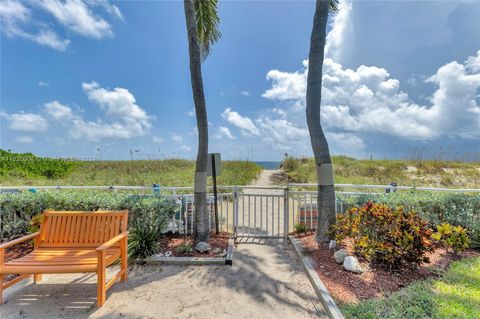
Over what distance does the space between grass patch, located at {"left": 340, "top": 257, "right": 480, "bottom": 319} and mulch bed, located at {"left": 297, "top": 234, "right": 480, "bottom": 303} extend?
0.43ft

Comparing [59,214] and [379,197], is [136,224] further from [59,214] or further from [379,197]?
[379,197]

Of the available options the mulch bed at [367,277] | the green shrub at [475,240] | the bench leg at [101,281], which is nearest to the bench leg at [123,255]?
the bench leg at [101,281]

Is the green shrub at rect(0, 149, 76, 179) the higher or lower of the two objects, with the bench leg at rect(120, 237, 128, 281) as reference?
higher

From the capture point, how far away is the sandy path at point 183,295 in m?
2.48

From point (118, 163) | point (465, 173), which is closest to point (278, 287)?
point (465, 173)

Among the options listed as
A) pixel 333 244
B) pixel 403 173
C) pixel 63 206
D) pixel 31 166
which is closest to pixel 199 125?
pixel 63 206

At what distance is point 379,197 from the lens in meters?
4.49

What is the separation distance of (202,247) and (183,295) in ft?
3.89

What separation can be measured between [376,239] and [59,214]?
4.60 meters

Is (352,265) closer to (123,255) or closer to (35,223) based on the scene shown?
(123,255)

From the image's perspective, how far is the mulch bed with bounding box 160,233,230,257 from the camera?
155 inches

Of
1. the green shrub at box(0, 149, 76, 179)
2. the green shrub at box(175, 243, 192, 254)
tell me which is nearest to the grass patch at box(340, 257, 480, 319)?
the green shrub at box(175, 243, 192, 254)

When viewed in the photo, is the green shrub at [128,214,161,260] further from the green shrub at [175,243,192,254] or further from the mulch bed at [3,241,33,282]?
the mulch bed at [3,241,33,282]

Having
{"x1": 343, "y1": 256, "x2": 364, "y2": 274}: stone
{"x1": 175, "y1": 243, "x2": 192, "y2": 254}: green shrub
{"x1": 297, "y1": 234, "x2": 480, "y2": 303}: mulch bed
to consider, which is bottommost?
{"x1": 297, "y1": 234, "x2": 480, "y2": 303}: mulch bed
